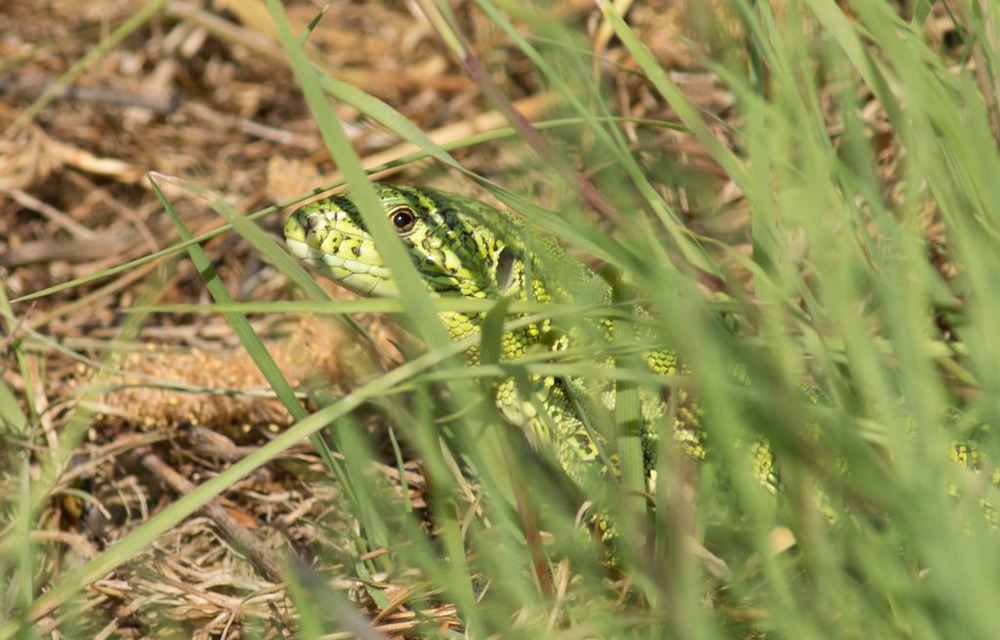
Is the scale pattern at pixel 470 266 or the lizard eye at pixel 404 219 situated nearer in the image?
the scale pattern at pixel 470 266

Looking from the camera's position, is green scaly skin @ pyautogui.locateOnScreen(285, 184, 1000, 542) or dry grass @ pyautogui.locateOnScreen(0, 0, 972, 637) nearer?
green scaly skin @ pyautogui.locateOnScreen(285, 184, 1000, 542)

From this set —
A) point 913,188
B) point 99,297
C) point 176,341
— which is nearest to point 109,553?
point 913,188

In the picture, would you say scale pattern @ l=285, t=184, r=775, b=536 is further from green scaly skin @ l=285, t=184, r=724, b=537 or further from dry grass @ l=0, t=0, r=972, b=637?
dry grass @ l=0, t=0, r=972, b=637

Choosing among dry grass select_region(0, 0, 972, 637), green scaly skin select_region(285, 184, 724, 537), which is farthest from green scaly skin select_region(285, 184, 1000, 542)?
dry grass select_region(0, 0, 972, 637)

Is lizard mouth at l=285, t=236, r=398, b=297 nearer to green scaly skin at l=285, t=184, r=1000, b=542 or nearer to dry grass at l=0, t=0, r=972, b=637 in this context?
green scaly skin at l=285, t=184, r=1000, b=542

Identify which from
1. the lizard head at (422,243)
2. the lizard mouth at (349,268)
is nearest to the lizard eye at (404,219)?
the lizard head at (422,243)

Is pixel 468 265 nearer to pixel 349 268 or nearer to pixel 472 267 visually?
pixel 472 267

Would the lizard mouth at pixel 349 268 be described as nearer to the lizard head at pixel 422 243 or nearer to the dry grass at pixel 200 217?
the lizard head at pixel 422 243
